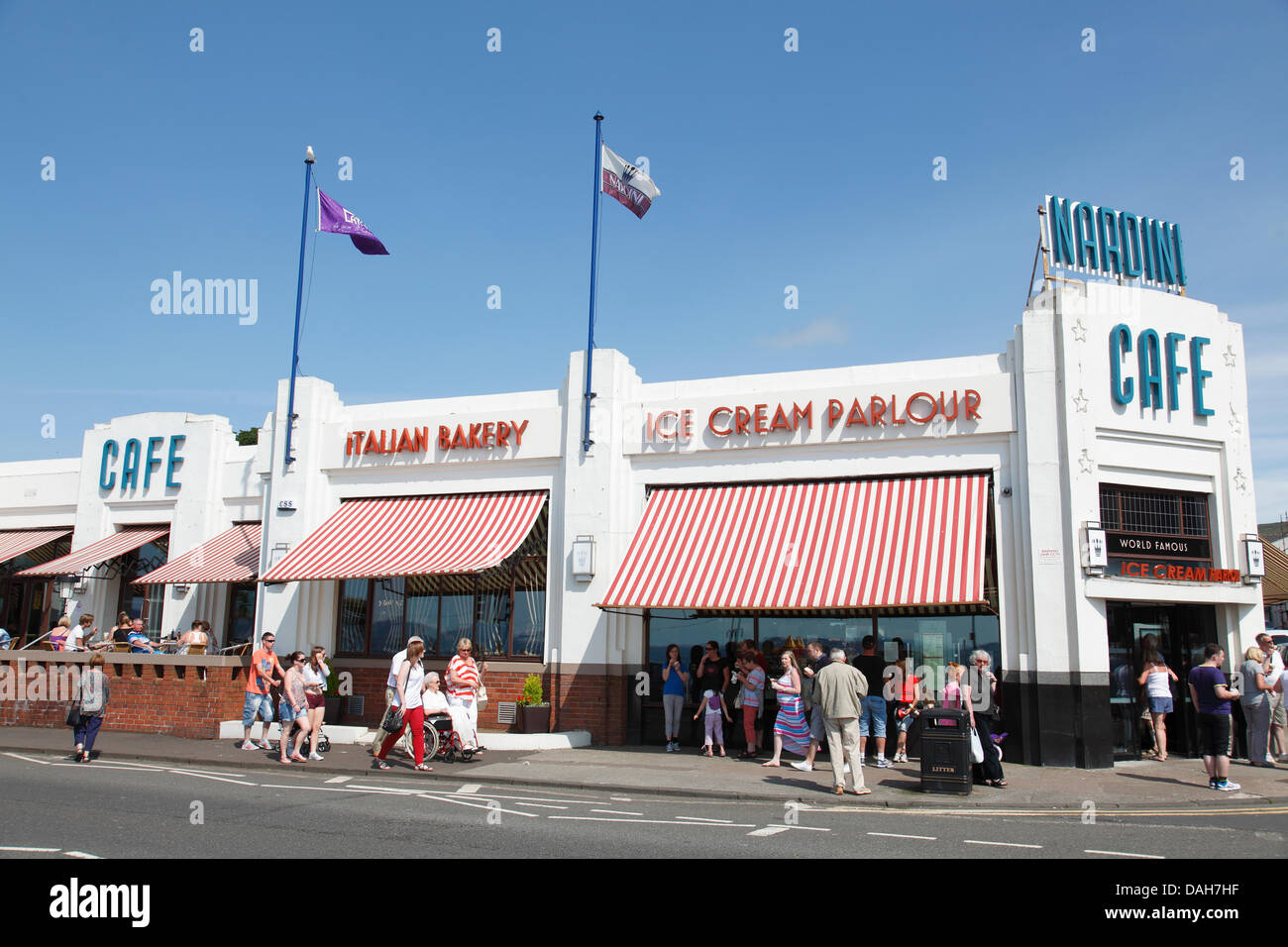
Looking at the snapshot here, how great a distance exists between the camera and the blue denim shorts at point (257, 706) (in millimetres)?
15992

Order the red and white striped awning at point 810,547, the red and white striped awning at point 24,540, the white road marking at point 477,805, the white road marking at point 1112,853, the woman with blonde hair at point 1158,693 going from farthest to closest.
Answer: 1. the red and white striped awning at point 24,540
2. the woman with blonde hair at point 1158,693
3. the red and white striped awning at point 810,547
4. the white road marking at point 477,805
5. the white road marking at point 1112,853

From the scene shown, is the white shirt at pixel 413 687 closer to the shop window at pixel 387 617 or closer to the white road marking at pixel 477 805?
the white road marking at pixel 477 805

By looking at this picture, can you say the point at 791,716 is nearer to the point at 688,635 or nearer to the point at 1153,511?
the point at 688,635

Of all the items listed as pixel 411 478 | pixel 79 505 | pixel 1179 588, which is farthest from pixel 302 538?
pixel 1179 588

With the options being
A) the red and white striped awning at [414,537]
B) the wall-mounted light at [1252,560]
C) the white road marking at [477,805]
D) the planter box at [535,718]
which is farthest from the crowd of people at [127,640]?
the wall-mounted light at [1252,560]

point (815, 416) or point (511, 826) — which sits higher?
point (815, 416)

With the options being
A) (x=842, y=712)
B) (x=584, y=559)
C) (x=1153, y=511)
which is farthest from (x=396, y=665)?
(x=1153, y=511)

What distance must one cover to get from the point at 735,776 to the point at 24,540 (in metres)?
19.7

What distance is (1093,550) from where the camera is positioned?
14898 millimetres

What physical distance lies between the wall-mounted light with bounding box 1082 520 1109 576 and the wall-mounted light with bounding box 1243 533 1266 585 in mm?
2609

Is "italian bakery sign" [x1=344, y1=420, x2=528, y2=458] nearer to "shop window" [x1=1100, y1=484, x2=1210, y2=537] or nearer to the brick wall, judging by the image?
the brick wall

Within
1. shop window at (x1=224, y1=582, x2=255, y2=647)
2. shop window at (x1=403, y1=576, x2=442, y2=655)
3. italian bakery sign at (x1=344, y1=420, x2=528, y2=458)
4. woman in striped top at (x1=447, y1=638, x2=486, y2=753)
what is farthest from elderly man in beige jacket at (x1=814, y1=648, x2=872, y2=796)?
shop window at (x1=224, y1=582, x2=255, y2=647)

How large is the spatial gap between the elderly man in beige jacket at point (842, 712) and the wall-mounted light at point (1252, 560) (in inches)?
297

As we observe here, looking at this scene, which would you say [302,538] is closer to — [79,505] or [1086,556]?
[79,505]
